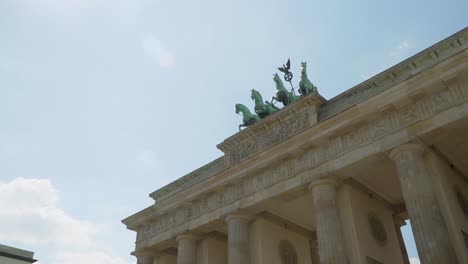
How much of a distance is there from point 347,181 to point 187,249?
10075mm

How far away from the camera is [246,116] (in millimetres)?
26891

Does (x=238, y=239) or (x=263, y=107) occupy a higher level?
(x=263, y=107)

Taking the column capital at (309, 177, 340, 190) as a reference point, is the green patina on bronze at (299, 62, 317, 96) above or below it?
above

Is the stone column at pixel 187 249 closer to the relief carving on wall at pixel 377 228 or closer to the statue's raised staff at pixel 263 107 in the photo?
the statue's raised staff at pixel 263 107

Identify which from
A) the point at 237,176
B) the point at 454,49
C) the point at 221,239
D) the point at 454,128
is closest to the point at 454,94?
the point at 454,128

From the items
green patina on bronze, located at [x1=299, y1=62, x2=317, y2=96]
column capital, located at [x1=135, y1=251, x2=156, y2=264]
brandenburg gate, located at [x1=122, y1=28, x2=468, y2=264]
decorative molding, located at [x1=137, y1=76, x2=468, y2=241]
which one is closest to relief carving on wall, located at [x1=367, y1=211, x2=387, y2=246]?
brandenburg gate, located at [x1=122, y1=28, x2=468, y2=264]

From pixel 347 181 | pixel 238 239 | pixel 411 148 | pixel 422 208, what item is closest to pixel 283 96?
pixel 347 181

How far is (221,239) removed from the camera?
26.4m

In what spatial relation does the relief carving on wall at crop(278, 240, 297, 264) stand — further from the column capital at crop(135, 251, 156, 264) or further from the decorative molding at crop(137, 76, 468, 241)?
the column capital at crop(135, 251, 156, 264)

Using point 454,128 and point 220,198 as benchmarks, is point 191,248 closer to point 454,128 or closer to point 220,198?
point 220,198

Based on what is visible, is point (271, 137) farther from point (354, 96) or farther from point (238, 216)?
point (354, 96)

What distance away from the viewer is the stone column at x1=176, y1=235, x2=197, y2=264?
24.7 meters

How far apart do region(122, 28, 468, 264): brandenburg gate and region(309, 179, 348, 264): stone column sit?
0.04 m

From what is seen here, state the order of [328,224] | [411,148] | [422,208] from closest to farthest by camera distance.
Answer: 1. [422,208]
2. [411,148]
3. [328,224]
